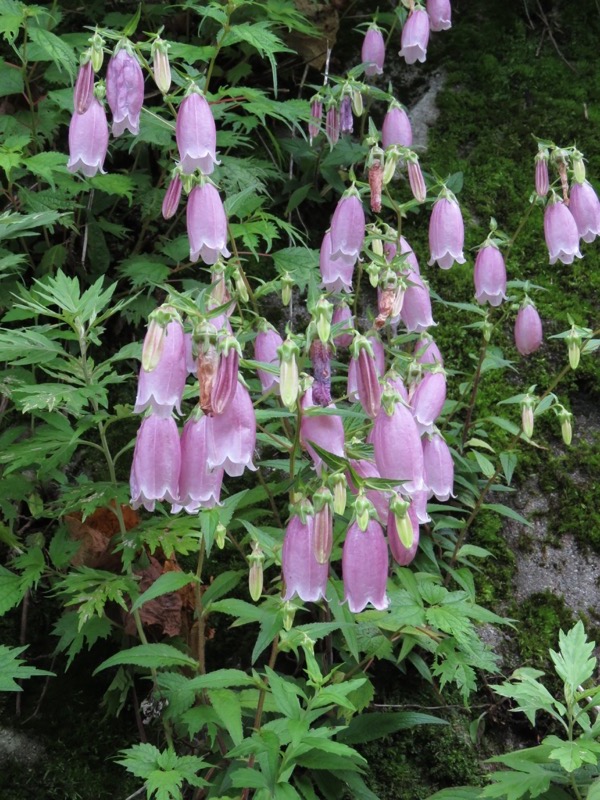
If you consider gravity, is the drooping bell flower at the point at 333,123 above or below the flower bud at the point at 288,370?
below

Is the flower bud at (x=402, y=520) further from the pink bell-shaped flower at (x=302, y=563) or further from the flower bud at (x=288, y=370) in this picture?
the flower bud at (x=288, y=370)

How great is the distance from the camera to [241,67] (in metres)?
4.82

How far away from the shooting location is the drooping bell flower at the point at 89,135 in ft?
9.84

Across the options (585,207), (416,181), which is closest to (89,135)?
(416,181)

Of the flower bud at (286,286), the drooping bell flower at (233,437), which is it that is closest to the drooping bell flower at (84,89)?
the flower bud at (286,286)

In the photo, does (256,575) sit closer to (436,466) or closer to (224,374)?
(224,374)

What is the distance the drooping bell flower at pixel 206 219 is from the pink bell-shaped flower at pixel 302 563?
1.13 metres

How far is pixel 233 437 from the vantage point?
7.04 feet

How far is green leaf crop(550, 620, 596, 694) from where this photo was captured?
243 centimetres

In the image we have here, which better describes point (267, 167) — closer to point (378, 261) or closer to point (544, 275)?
point (544, 275)

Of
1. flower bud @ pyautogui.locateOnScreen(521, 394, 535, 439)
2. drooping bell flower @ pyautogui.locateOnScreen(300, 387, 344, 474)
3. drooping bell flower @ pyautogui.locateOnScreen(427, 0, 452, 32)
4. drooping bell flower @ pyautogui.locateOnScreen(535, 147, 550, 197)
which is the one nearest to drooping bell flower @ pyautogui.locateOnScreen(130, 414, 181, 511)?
drooping bell flower @ pyautogui.locateOnScreen(300, 387, 344, 474)

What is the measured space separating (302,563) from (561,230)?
214 cm

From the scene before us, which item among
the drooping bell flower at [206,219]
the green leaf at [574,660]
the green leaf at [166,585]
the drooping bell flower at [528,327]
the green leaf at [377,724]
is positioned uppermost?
the drooping bell flower at [206,219]

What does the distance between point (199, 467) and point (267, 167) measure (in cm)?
293
